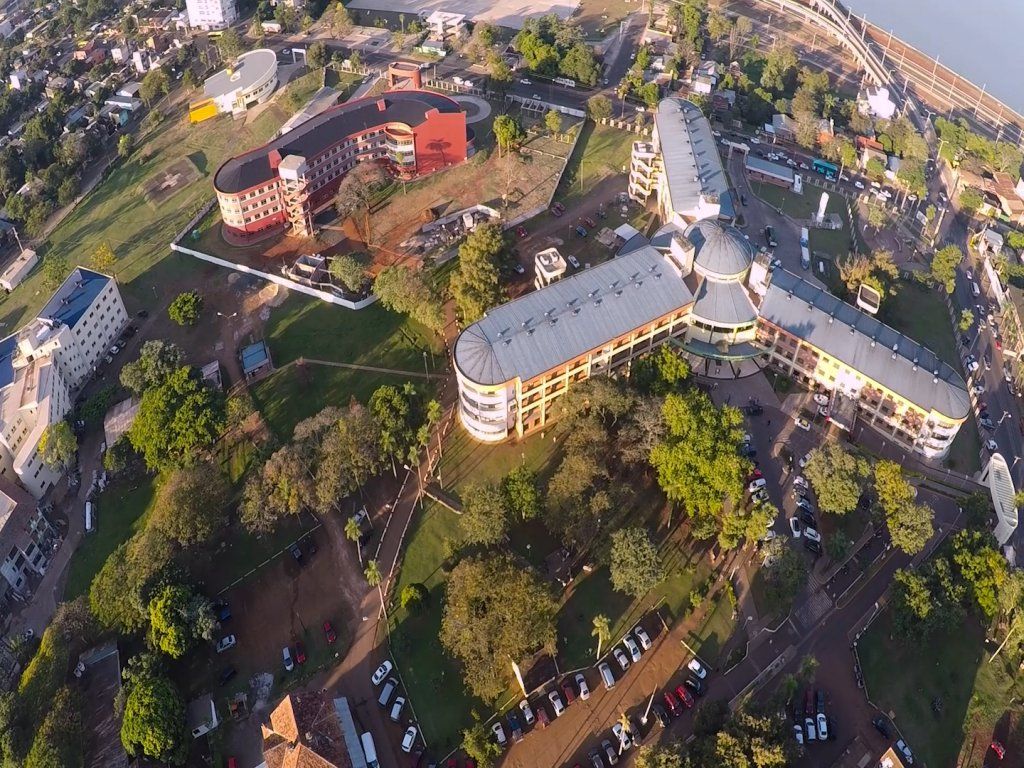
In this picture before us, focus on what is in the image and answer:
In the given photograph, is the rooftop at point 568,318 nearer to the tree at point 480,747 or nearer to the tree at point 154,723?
the tree at point 480,747

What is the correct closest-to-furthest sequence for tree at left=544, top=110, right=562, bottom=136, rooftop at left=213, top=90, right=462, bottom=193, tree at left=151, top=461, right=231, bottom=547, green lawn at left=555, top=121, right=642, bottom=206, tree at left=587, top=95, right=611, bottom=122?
tree at left=151, top=461, right=231, bottom=547
rooftop at left=213, top=90, right=462, bottom=193
green lawn at left=555, top=121, right=642, bottom=206
tree at left=544, top=110, right=562, bottom=136
tree at left=587, top=95, right=611, bottom=122

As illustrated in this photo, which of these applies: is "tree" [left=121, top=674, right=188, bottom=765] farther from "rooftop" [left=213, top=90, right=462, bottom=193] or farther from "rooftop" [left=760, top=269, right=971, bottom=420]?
"rooftop" [left=760, top=269, right=971, bottom=420]

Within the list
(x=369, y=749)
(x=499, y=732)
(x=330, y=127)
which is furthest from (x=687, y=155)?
(x=369, y=749)

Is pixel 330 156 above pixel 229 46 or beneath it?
beneath

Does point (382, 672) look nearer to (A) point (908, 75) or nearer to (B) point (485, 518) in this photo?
(B) point (485, 518)

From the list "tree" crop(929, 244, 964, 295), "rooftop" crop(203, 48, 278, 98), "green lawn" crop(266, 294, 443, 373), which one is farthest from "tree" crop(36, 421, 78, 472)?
"tree" crop(929, 244, 964, 295)
